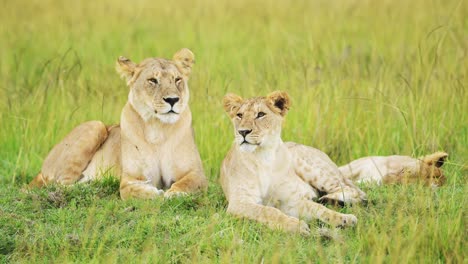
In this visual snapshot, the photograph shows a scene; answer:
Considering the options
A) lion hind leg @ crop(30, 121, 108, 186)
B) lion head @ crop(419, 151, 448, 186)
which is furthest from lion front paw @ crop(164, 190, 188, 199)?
lion head @ crop(419, 151, 448, 186)

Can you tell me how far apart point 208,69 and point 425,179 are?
10.1 ft

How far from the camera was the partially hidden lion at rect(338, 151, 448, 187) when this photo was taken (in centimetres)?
654

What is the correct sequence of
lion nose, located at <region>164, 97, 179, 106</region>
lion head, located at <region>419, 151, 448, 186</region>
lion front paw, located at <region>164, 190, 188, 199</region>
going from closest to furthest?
lion front paw, located at <region>164, 190, 188, 199</region> < lion nose, located at <region>164, 97, 179, 106</region> < lion head, located at <region>419, 151, 448, 186</region>

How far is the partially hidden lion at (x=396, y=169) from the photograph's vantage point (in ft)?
21.5

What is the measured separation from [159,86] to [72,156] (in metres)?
1.07

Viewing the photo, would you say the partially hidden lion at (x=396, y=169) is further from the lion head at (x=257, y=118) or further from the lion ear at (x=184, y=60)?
the lion ear at (x=184, y=60)

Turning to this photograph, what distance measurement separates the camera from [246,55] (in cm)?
1097

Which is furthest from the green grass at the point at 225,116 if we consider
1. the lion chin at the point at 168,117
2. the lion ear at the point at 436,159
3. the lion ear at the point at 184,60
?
the lion ear at the point at 184,60

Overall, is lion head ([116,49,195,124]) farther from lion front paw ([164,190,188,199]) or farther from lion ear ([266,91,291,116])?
lion ear ([266,91,291,116])

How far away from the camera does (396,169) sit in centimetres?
685

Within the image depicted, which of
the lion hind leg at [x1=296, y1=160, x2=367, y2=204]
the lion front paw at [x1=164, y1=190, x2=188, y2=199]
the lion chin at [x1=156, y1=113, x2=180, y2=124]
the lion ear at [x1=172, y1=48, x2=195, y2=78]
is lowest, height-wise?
the lion front paw at [x1=164, y1=190, x2=188, y2=199]

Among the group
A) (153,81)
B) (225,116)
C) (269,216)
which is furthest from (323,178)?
(225,116)

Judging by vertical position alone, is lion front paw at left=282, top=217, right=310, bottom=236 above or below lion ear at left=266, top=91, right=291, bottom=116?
below

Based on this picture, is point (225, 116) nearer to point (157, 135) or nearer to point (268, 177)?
point (157, 135)
